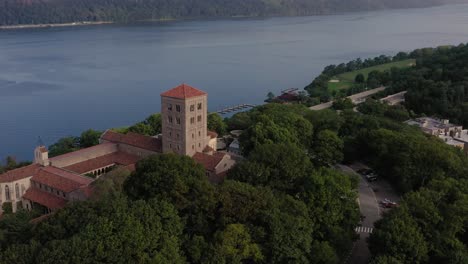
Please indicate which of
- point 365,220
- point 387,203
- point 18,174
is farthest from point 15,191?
point 387,203

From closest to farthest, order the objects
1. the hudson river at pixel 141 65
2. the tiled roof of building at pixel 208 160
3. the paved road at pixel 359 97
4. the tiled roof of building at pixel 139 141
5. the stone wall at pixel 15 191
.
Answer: the tiled roof of building at pixel 208 160
the stone wall at pixel 15 191
the tiled roof of building at pixel 139 141
the paved road at pixel 359 97
the hudson river at pixel 141 65

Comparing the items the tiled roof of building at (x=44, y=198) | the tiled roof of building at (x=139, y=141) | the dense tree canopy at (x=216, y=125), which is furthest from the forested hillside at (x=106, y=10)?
the tiled roof of building at (x=44, y=198)

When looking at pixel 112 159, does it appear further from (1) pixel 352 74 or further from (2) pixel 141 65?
(2) pixel 141 65

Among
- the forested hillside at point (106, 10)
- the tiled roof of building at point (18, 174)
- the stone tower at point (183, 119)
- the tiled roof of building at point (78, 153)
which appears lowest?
the tiled roof of building at point (18, 174)

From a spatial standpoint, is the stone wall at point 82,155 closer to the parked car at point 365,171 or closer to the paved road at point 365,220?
the parked car at point 365,171

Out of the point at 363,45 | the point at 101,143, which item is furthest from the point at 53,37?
the point at 101,143

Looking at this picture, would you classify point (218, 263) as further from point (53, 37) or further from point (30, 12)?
point (30, 12)

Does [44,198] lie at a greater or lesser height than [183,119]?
lesser
